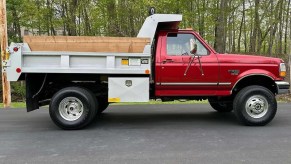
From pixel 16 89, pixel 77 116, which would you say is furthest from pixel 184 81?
pixel 16 89

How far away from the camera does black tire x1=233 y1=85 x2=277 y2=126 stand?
705cm

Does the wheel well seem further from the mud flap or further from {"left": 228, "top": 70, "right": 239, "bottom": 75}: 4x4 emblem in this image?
the mud flap

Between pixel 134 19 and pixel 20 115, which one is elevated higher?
pixel 134 19

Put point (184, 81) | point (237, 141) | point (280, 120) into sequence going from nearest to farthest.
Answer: point (237, 141) → point (184, 81) → point (280, 120)

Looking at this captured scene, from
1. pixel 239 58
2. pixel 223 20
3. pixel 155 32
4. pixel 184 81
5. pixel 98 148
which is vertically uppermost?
pixel 223 20

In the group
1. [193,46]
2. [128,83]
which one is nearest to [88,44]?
[128,83]

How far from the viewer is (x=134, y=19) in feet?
68.4

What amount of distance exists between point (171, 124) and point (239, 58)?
2113mm

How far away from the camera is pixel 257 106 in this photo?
7.12m

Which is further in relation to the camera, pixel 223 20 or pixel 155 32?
pixel 223 20

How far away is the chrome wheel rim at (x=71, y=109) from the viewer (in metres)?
6.83

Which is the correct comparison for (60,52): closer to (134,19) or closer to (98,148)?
(98,148)

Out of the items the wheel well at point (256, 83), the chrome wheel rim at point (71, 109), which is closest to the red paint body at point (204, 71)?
the wheel well at point (256, 83)

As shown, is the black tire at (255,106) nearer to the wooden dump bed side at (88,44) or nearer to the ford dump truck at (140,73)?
the ford dump truck at (140,73)
